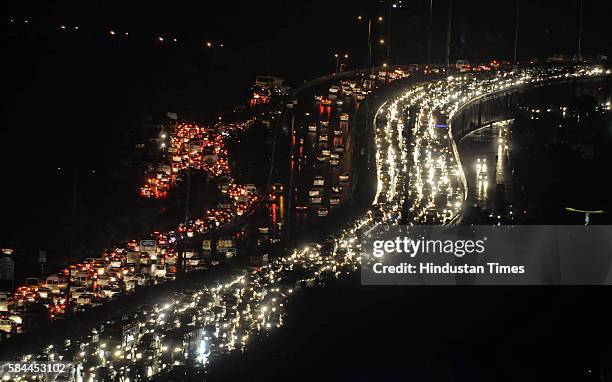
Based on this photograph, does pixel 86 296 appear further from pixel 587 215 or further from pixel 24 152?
pixel 24 152

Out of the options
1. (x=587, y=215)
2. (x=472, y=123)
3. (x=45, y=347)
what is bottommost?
(x=45, y=347)

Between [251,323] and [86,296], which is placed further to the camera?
[86,296]

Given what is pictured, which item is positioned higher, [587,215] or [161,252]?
[587,215]

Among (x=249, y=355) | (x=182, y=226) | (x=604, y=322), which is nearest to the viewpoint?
(x=604, y=322)

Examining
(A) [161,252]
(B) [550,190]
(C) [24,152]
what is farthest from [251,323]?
(C) [24,152]

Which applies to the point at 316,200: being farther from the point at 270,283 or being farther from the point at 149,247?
the point at 270,283

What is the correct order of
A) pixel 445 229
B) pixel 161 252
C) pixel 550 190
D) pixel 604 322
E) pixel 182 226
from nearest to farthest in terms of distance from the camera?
pixel 604 322
pixel 445 229
pixel 550 190
pixel 161 252
pixel 182 226

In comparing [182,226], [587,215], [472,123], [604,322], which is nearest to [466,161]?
[472,123]
